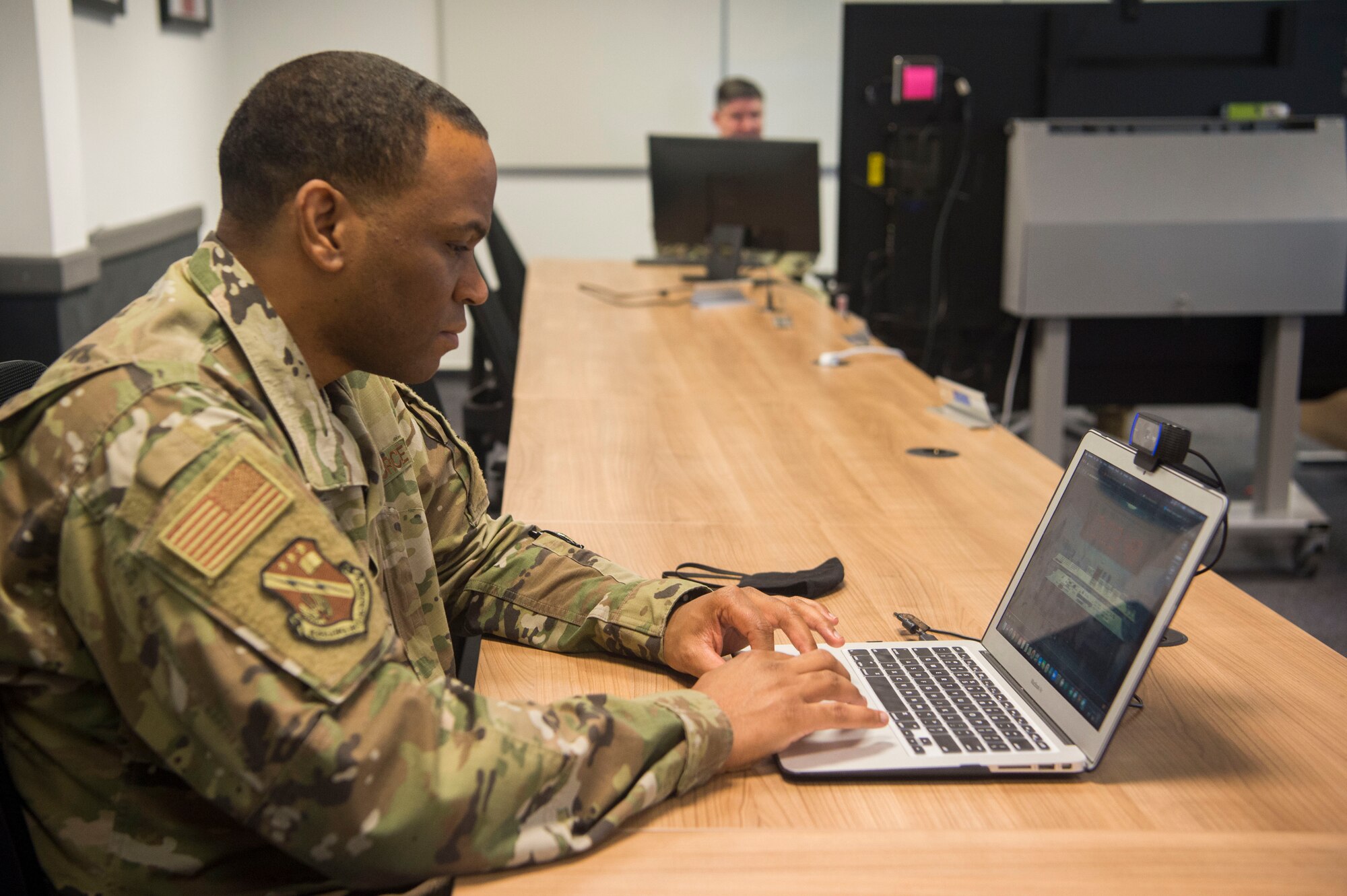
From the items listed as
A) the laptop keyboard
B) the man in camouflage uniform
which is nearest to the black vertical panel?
the laptop keyboard

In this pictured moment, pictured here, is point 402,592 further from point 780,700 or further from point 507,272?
point 507,272

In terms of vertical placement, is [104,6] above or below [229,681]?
above

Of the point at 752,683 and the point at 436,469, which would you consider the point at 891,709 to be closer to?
the point at 752,683

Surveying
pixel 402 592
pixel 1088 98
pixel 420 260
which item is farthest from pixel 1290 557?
pixel 420 260

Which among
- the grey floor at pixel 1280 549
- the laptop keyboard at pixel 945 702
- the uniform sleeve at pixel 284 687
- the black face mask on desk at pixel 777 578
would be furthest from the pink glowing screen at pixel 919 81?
the uniform sleeve at pixel 284 687

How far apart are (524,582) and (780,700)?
1.27 ft

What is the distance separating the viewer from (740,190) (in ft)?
12.1

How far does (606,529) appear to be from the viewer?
1.49 metres

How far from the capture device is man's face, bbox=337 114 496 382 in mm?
889

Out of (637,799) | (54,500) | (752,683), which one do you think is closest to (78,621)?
(54,500)

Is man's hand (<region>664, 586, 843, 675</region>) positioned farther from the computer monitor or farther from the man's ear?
the computer monitor

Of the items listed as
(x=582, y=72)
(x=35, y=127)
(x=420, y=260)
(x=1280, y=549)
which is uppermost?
(x=582, y=72)

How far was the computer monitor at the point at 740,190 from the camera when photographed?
3.56 metres

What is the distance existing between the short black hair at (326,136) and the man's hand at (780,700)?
1.54ft
